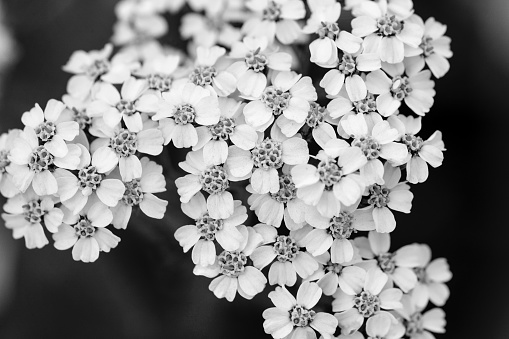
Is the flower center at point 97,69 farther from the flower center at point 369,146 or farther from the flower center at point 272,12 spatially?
the flower center at point 369,146

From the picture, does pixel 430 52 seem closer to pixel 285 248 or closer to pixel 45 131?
pixel 285 248

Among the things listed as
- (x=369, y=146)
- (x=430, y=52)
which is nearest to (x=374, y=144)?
(x=369, y=146)

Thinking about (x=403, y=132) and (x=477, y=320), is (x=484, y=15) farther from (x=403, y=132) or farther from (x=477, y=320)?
(x=403, y=132)

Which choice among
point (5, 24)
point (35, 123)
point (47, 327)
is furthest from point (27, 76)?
point (35, 123)

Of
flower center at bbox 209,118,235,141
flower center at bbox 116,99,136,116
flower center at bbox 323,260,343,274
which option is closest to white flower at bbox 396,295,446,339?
flower center at bbox 323,260,343,274

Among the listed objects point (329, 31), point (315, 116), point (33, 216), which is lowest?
point (33, 216)

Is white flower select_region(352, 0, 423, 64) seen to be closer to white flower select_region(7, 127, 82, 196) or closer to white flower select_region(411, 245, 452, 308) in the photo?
white flower select_region(411, 245, 452, 308)

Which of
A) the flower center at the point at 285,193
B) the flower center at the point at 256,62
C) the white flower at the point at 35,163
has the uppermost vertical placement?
the flower center at the point at 256,62

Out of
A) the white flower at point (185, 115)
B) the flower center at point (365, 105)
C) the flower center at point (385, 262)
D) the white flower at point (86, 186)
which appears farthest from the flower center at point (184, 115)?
the flower center at point (385, 262)
